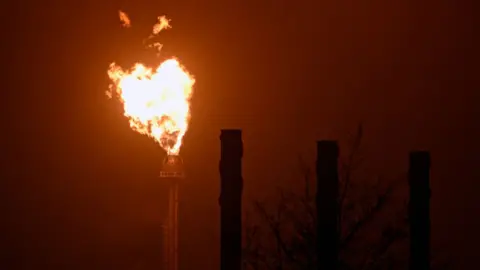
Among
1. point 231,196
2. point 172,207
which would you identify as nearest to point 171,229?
point 172,207

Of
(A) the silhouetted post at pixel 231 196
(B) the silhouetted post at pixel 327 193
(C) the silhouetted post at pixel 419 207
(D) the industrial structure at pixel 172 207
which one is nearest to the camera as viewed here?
(A) the silhouetted post at pixel 231 196

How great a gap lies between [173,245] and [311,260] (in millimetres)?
3105

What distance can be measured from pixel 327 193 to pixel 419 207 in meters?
1.29

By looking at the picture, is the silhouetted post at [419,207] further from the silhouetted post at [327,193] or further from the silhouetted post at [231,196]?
the silhouetted post at [231,196]

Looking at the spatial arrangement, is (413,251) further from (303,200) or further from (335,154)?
(303,200)

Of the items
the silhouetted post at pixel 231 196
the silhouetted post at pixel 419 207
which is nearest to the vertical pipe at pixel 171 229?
the silhouetted post at pixel 419 207

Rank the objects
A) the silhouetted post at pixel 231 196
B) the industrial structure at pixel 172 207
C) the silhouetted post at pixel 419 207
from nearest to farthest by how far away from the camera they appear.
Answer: the silhouetted post at pixel 231 196
the silhouetted post at pixel 419 207
the industrial structure at pixel 172 207

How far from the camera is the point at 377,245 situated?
20281mm

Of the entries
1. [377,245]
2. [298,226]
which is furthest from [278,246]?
[377,245]

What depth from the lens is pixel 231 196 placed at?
1106 cm

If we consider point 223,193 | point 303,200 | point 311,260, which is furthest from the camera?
point 303,200

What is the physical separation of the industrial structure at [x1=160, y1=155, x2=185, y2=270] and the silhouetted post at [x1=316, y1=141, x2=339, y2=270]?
→ 8513mm

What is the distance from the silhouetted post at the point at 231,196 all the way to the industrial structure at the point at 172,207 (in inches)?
342

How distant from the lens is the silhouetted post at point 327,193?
1143 cm
